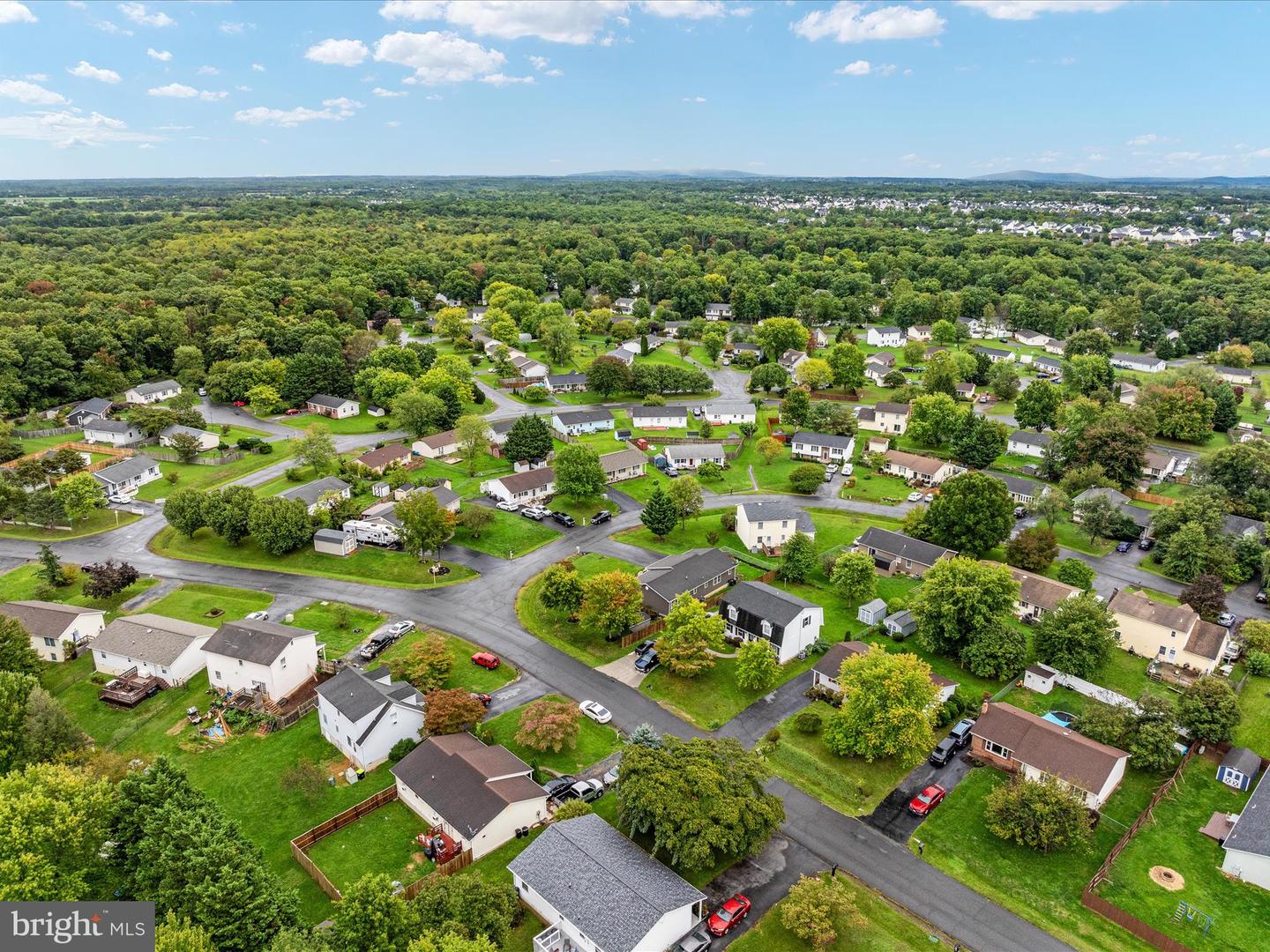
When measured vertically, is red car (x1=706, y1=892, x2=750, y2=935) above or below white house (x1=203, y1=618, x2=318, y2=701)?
below

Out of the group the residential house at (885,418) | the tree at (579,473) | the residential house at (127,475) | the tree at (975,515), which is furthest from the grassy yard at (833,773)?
the residential house at (127,475)

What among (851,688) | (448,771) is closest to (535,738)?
(448,771)

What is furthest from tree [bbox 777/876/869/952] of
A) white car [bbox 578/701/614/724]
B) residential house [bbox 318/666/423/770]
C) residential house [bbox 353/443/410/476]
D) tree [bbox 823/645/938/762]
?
residential house [bbox 353/443/410/476]

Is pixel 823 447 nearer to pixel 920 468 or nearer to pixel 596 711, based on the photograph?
pixel 920 468

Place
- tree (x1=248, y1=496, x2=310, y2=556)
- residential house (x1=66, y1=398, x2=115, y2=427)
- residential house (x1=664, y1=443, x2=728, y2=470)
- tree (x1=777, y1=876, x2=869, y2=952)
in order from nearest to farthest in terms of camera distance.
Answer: tree (x1=777, y1=876, x2=869, y2=952), tree (x1=248, y1=496, x2=310, y2=556), residential house (x1=664, y1=443, x2=728, y2=470), residential house (x1=66, y1=398, x2=115, y2=427)

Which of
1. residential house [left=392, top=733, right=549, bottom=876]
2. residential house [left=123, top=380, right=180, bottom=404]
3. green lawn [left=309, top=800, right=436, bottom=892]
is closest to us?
green lawn [left=309, top=800, right=436, bottom=892]

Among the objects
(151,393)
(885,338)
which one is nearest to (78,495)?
(151,393)

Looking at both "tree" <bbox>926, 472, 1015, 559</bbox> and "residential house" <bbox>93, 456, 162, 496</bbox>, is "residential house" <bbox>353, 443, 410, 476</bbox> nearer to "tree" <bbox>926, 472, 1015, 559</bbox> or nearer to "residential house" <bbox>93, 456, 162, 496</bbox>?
"residential house" <bbox>93, 456, 162, 496</bbox>
